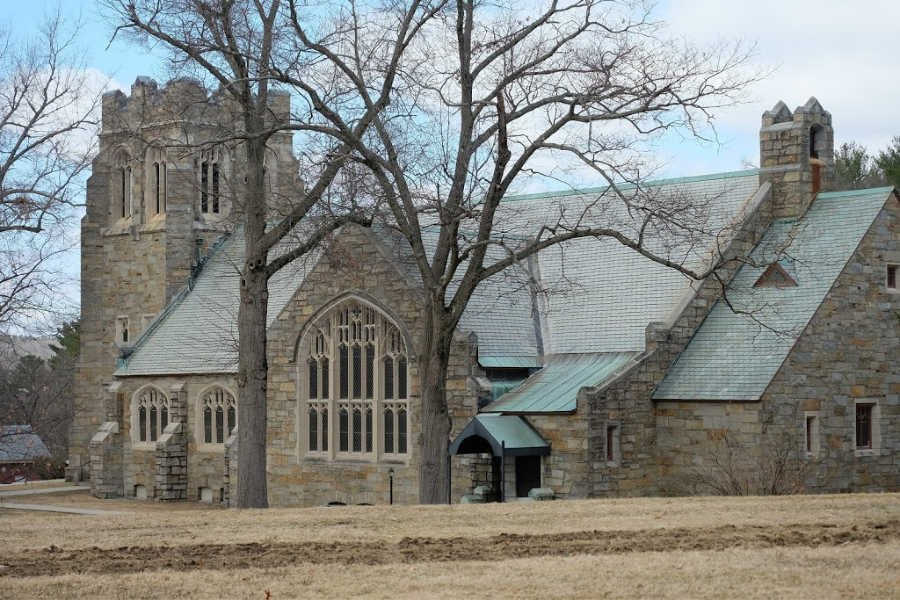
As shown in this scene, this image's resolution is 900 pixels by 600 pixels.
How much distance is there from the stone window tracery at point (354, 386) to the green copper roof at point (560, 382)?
115 inches

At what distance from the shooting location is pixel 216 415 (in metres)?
37.4

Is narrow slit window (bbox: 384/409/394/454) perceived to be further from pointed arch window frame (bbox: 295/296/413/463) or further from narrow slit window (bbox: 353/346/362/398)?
narrow slit window (bbox: 353/346/362/398)

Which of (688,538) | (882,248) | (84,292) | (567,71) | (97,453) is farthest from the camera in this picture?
(84,292)

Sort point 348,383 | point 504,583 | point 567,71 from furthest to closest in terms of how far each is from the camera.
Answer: point 348,383, point 567,71, point 504,583

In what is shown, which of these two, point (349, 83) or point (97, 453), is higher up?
point (349, 83)

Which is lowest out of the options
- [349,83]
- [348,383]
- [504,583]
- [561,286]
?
[504,583]

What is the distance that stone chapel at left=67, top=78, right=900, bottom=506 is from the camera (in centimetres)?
2662

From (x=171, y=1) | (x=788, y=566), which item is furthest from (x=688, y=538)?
(x=171, y=1)

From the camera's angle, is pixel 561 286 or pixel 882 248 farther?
pixel 561 286

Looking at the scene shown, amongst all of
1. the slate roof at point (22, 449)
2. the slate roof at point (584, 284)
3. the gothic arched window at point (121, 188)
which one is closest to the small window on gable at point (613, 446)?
the slate roof at point (584, 284)

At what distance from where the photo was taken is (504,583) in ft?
42.0

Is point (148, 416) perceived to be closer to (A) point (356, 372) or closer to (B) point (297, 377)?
(B) point (297, 377)

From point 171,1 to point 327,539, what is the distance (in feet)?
36.7

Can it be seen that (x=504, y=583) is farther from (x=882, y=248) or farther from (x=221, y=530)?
(x=882, y=248)
